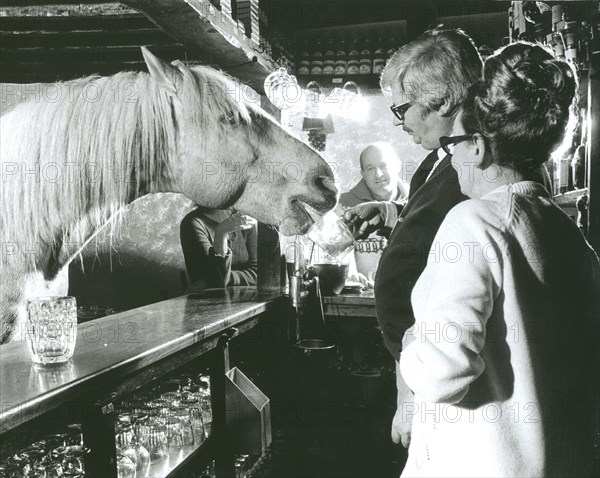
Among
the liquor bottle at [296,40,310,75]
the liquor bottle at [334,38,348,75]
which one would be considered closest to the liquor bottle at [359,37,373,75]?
the liquor bottle at [334,38,348,75]

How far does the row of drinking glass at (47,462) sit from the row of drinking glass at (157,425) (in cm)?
24

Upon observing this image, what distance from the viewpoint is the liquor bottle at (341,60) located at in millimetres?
6020

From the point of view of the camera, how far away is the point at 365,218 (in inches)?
90.0

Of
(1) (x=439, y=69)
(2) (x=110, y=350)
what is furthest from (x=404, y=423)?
(1) (x=439, y=69)

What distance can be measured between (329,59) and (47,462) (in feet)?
17.8

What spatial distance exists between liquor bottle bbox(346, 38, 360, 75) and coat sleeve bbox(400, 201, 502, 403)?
5.23m

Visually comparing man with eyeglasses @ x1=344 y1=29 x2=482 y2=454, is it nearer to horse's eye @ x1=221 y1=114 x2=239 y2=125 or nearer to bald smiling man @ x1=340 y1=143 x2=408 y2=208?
horse's eye @ x1=221 y1=114 x2=239 y2=125

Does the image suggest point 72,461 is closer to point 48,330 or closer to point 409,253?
point 48,330

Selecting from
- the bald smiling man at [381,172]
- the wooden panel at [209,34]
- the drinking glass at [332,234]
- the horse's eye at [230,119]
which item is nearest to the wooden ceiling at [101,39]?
the wooden panel at [209,34]

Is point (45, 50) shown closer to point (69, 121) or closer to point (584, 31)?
point (69, 121)

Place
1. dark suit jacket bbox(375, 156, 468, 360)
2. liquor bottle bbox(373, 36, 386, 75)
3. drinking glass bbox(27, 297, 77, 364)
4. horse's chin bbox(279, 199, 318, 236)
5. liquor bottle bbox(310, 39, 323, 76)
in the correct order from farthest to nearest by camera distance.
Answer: liquor bottle bbox(310, 39, 323, 76) → liquor bottle bbox(373, 36, 386, 75) → horse's chin bbox(279, 199, 318, 236) → dark suit jacket bbox(375, 156, 468, 360) → drinking glass bbox(27, 297, 77, 364)

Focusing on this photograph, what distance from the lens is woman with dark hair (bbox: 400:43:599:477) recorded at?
3.42 ft

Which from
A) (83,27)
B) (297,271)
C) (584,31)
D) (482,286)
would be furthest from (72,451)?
(584,31)

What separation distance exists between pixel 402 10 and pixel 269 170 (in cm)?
432
